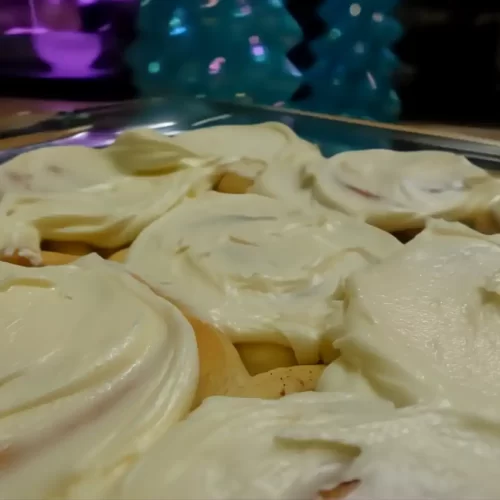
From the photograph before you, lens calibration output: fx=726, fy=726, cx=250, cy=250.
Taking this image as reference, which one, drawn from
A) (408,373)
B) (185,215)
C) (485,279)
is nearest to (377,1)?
Result: (185,215)

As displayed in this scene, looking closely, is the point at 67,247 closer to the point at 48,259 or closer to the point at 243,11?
the point at 48,259

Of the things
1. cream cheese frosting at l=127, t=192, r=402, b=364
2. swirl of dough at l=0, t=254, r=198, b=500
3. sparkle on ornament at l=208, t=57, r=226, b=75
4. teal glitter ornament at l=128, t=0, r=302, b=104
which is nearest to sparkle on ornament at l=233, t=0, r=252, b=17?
teal glitter ornament at l=128, t=0, r=302, b=104

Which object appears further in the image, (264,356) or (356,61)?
(356,61)

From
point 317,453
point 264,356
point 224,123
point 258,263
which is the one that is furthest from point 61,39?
point 317,453

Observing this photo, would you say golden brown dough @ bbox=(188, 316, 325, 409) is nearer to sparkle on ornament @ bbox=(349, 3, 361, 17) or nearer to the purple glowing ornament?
sparkle on ornament @ bbox=(349, 3, 361, 17)

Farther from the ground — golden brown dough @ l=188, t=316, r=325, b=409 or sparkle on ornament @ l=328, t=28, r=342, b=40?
sparkle on ornament @ l=328, t=28, r=342, b=40

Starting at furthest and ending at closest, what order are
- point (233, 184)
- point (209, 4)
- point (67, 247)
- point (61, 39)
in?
1. point (61, 39)
2. point (209, 4)
3. point (233, 184)
4. point (67, 247)

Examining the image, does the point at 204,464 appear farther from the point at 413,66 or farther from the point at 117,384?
the point at 413,66
